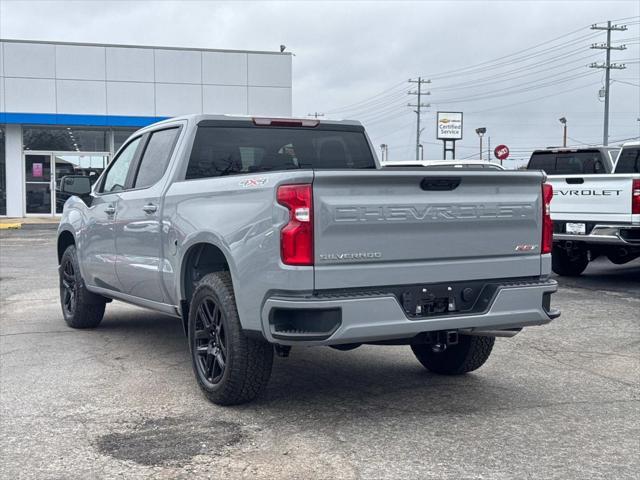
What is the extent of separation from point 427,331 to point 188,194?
6.50 ft

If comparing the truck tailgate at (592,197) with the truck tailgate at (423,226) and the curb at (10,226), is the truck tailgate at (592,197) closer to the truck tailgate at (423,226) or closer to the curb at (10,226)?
the truck tailgate at (423,226)

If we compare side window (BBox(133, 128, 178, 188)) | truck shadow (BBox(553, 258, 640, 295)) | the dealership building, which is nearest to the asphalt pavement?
side window (BBox(133, 128, 178, 188))

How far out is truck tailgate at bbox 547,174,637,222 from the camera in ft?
35.4

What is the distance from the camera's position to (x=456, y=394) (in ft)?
18.5

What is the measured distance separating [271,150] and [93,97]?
23256mm

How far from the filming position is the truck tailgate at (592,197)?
10.8 m

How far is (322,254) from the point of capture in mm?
4555

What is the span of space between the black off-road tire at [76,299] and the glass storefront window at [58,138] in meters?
21.3

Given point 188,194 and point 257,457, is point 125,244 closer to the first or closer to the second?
point 188,194

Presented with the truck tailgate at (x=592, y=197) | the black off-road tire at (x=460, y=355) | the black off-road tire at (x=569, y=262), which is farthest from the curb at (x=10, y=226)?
the black off-road tire at (x=460, y=355)

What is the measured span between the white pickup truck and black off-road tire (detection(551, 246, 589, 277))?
130 millimetres

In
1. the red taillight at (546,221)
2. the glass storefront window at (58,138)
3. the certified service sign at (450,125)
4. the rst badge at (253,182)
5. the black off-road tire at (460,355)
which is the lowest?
the black off-road tire at (460,355)

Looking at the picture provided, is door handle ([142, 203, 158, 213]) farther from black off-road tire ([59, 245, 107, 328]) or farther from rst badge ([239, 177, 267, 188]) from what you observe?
black off-road tire ([59, 245, 107, 328])

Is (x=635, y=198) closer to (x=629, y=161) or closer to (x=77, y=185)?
(x=629, y=161)
